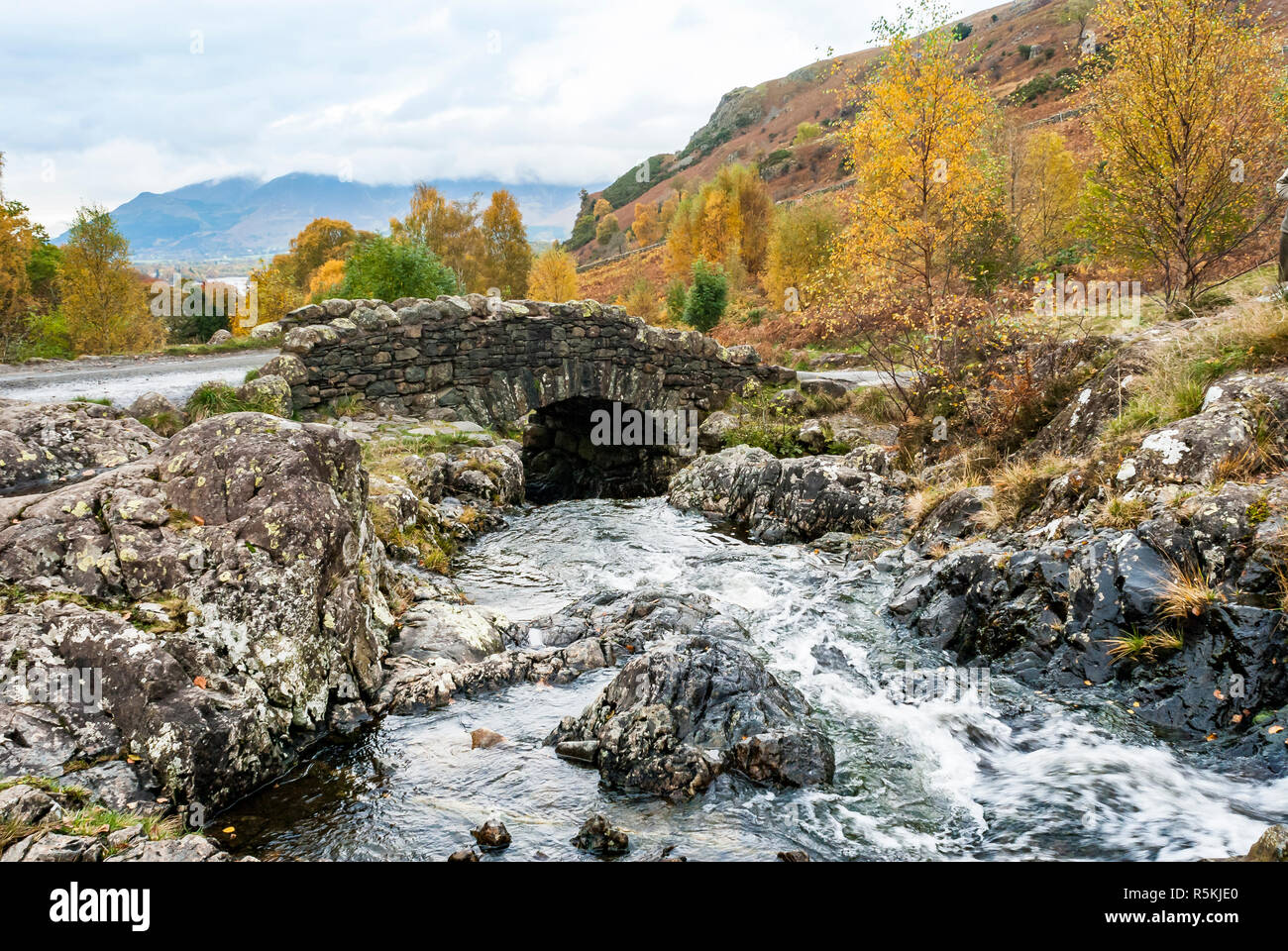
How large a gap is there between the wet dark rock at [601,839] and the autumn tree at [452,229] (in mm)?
43022

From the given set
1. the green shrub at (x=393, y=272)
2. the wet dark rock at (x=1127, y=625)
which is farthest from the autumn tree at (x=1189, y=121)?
the green shrub at (x=393, y=272)

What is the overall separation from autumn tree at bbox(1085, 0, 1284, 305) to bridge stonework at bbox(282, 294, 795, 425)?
8047 mm

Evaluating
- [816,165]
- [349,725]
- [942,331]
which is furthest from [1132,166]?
[816,165]

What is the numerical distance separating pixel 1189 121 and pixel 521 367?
525 inches

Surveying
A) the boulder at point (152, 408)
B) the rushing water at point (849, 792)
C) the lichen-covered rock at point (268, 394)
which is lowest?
the rushing water at point (849, 792)

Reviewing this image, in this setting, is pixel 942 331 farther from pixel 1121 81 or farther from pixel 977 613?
pixel 977 613

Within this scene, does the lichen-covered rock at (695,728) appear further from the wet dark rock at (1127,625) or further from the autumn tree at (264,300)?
the autumn tree at (264,300)

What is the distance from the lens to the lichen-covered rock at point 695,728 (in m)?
5.08

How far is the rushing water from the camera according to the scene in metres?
4.43

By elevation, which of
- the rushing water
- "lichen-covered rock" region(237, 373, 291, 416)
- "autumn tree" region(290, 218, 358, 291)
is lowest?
the rushing water

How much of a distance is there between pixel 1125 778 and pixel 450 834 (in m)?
4.42

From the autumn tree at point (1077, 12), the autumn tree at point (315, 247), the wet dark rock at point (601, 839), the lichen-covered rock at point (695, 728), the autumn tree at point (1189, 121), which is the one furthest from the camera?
the autumn tree at point (1077, 12)

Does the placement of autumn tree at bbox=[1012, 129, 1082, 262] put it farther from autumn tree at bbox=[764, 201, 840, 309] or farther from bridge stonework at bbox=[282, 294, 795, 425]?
bridge stonework at bbox=[282, 294, 795, 425]

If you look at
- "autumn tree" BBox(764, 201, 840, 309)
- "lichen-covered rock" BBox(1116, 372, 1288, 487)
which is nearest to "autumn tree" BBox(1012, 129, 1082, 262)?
"autumn tree" BBox(764, 201, 840, 309)
